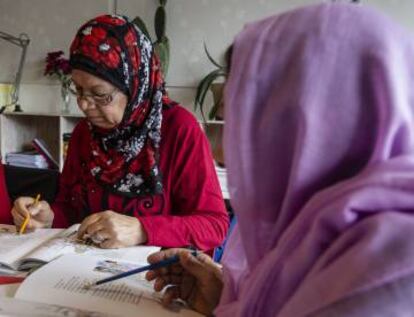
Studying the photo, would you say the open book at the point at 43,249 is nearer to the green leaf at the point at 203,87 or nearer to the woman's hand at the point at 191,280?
the woman's hand at the point at 191,280

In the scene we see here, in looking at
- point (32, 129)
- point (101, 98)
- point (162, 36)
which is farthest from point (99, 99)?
point (32, 129)

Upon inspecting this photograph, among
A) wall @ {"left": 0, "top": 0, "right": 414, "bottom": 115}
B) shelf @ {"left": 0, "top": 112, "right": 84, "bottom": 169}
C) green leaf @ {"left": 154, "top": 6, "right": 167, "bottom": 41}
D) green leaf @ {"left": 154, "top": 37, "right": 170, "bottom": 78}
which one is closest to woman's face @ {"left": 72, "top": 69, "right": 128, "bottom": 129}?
wall @ {"left": 0, "top": 0, "right": 414, "bottom": 115}

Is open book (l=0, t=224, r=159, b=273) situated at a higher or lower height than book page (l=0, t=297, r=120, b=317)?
lower

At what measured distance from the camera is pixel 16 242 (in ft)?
3.25

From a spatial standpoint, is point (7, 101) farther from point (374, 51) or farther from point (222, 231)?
point (374, 51)

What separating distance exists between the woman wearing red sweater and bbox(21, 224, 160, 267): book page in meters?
0.13

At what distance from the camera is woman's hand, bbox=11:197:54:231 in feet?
3.73

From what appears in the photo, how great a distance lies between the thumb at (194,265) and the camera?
77cm

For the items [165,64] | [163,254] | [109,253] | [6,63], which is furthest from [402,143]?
[6,63]

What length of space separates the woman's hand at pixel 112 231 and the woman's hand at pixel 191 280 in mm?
211

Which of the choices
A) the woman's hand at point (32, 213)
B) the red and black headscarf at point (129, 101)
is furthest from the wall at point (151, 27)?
the woman's hand at point (32, 213)

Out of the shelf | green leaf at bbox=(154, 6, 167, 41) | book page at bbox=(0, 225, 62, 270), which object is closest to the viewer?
book page at bbox=(0, 225, 62, 270)

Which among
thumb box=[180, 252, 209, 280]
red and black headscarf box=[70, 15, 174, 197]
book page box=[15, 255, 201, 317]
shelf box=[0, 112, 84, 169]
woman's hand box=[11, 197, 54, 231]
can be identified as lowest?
shelf box=[0, 112, 84, 169]

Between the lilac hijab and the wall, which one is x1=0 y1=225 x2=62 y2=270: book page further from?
the wall
